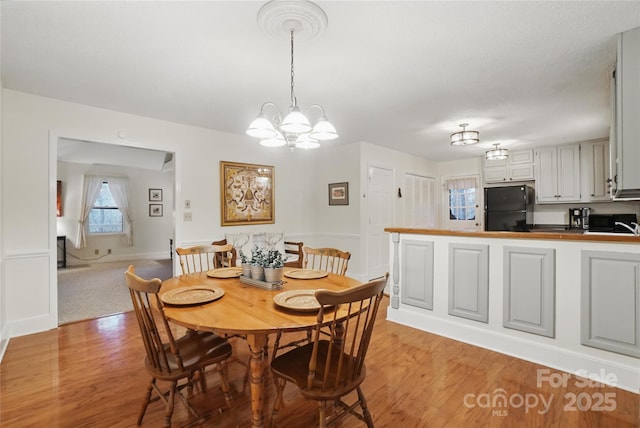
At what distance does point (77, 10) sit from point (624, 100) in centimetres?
342

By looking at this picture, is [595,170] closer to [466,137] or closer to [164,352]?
[466,137]

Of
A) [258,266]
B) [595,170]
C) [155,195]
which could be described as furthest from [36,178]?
[595,170]

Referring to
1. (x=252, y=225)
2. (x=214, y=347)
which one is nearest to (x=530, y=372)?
(x=214, y=347)

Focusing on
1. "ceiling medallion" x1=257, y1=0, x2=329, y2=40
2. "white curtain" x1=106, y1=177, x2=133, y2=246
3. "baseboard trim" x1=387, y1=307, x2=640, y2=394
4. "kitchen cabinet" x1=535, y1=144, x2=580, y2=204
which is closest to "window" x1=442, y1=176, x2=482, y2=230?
"kitchen cabinet" x1=535, y1=144, x2=580, y2=204

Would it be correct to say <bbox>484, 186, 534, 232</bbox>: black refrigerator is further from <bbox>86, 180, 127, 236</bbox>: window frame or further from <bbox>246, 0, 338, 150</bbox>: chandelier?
<bbox>86, 180, 127, 236</bbox>: window frame

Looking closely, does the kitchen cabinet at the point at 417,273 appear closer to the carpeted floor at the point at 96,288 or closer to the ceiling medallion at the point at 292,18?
the ceiling medallion at the point at 292,18

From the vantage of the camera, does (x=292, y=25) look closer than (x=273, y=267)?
Yes

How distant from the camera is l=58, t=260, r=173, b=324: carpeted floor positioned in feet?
11.6

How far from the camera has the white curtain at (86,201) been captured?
658cm

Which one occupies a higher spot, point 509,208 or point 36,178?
point 36,178

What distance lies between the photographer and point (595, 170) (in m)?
4.70

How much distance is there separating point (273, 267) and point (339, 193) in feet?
10.8

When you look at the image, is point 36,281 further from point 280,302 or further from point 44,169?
point 280,302

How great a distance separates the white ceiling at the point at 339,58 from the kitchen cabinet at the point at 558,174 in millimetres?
1535
